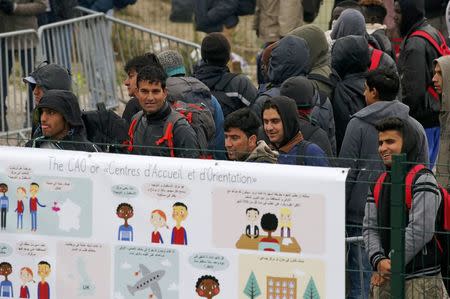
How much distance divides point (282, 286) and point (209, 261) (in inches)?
17.9

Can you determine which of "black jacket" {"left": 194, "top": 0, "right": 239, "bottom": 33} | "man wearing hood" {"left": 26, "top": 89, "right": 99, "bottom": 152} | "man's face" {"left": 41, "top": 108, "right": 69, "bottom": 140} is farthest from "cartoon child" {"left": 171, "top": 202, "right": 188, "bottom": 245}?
"black jacket" {"left": 194, "top": 0, "right": 239, "bottom": 33}

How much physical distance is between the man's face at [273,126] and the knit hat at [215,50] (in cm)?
208

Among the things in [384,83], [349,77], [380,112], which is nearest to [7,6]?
[349,77]

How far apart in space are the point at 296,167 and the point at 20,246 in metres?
1.79

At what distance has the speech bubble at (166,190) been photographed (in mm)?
8055

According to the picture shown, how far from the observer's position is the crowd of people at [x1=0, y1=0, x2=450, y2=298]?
8234mm

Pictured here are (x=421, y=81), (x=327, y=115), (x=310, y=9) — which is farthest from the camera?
(x=310, y=9)

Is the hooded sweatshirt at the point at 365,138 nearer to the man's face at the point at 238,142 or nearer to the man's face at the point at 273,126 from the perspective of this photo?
the man's face at the point at 273,126

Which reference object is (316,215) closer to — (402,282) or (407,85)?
(402,282)

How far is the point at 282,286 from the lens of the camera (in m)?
7.90

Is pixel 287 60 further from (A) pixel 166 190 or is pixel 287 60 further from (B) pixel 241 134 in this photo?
(A) pixel 166 190

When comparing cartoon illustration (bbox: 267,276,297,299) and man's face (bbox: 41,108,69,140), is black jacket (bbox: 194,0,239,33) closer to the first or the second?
man's face (bbox: 41,108,69,140)

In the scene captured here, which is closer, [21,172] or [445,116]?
[21,172]

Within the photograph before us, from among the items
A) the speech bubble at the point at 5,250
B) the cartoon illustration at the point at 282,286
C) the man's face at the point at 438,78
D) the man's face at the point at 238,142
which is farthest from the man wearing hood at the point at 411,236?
the man's face at the point at 438,78
